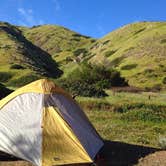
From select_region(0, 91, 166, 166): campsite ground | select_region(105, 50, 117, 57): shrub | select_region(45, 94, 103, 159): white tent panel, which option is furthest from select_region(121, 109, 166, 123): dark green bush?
select_region(105, 50, 117, 57): shrub

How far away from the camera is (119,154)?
18.9m

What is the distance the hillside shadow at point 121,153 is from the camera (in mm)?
17469

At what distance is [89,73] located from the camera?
2350 inches

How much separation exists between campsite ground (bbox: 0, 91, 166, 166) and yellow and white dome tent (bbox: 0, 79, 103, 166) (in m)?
0.71

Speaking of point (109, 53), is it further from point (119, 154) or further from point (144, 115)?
point (119, 154)

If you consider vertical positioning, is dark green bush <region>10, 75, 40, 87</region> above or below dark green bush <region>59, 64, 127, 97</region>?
above

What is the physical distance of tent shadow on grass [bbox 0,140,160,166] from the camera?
17188 millimetres

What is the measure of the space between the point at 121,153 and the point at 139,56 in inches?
3748

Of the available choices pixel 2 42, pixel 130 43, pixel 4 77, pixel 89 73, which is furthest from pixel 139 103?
pixel 130 43

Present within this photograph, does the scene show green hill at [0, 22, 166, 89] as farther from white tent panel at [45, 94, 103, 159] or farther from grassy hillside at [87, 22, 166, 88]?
white tent panel at [45, 94, 103, 159]

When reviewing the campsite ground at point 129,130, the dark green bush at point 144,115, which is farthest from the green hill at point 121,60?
the dark green bush at point 144,115

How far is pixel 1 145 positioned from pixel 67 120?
8.37 ft

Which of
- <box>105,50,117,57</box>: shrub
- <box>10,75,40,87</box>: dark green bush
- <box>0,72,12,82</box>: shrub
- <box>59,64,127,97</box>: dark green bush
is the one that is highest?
<box>105,50,117,57</box>: shrub

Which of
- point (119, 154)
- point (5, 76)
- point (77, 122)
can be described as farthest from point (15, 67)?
point (77, 122)
